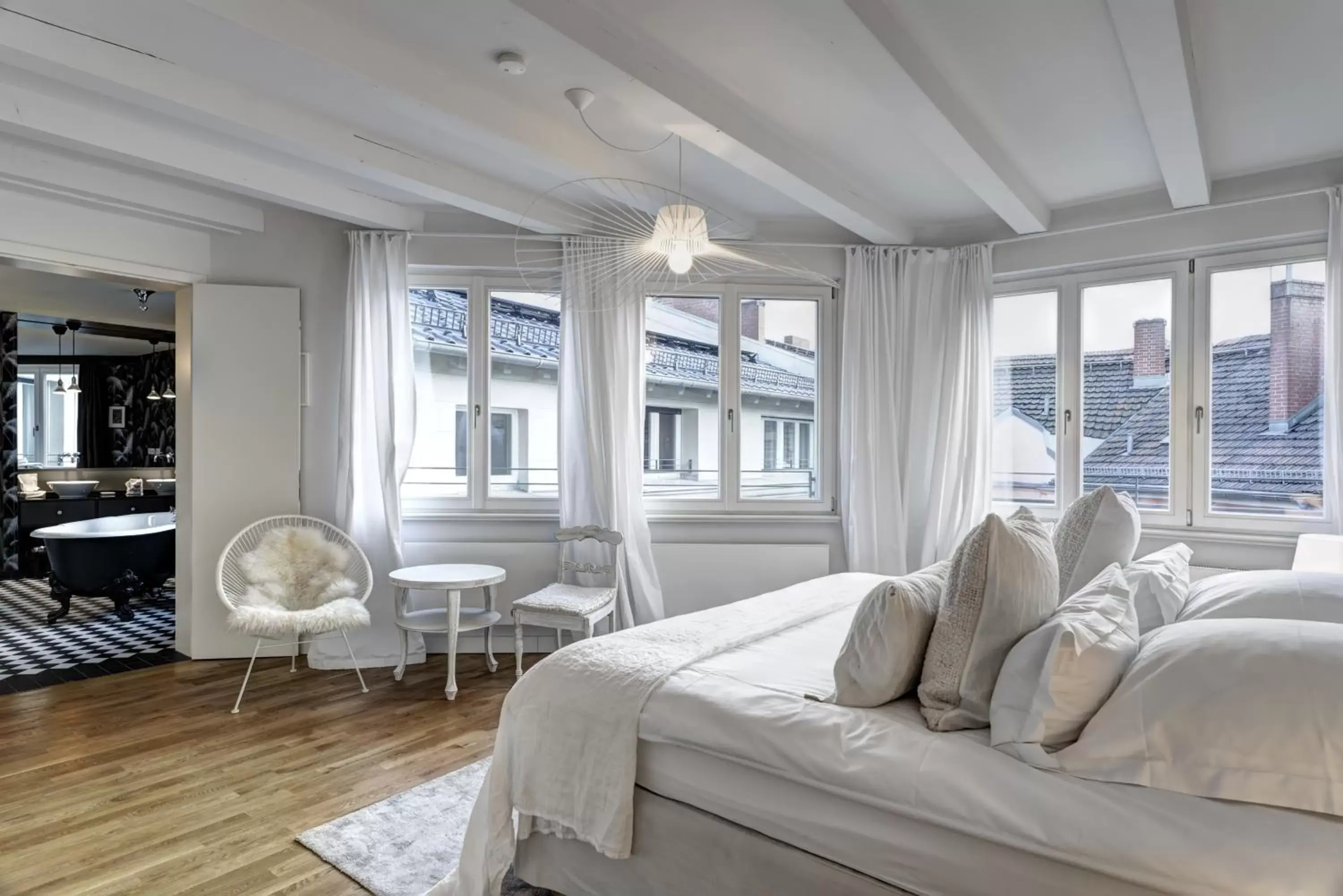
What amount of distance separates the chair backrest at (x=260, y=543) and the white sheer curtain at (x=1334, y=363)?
4.55 metres

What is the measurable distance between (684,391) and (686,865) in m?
3.29

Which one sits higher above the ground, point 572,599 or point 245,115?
point 245,115

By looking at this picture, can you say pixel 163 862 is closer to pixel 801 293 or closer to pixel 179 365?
pixel 179 365

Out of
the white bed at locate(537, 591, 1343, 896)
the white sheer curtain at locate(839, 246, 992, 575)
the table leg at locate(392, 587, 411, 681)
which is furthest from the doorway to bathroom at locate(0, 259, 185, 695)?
the white sheer curtain at locate(839, 246, 992, 575)

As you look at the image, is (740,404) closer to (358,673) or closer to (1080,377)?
(1080,377)

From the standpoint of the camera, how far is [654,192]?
3.97m

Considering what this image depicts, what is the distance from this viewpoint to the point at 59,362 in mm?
8969

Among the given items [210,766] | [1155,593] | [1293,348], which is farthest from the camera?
[1293,348]

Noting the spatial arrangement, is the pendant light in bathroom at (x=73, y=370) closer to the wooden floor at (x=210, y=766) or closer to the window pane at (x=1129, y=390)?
the wooden floor at (x=210, y=766)

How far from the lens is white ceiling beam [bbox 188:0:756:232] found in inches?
93.2

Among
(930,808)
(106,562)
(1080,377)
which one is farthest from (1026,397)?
(106,562)

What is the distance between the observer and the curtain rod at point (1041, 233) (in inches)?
144

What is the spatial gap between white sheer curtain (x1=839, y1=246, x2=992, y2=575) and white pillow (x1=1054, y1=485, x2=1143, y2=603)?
219 centimetres

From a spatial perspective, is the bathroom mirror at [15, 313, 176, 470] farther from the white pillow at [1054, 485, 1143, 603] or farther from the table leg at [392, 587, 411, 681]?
the white pillow at [1054, 485, 1143, 603]
